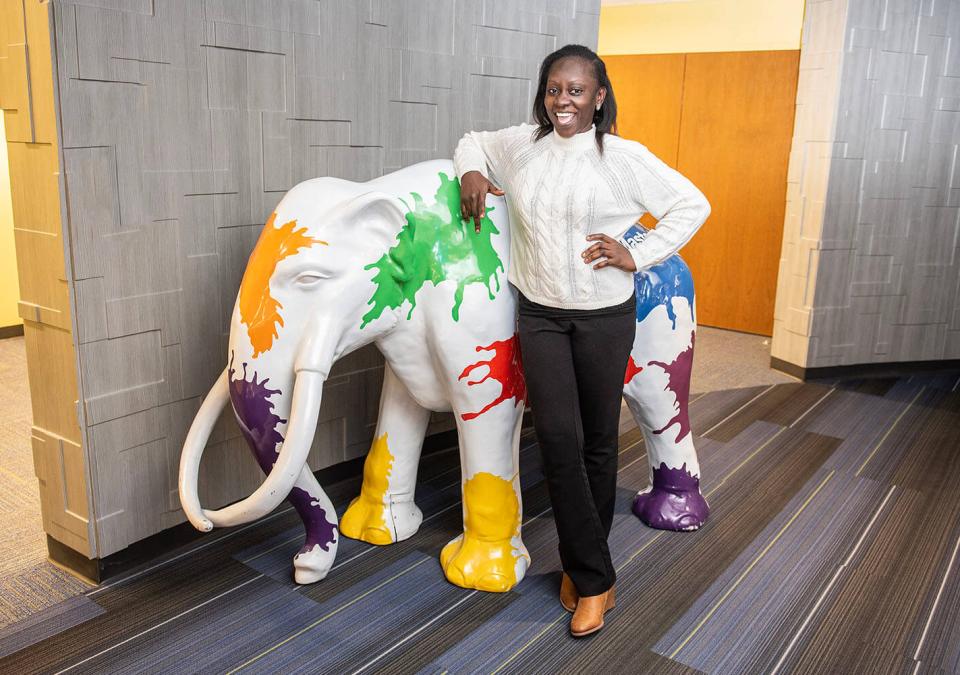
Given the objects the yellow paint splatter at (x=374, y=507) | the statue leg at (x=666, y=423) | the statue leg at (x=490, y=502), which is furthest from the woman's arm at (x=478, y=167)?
the yellow paint splatter at (x=374, y=507)

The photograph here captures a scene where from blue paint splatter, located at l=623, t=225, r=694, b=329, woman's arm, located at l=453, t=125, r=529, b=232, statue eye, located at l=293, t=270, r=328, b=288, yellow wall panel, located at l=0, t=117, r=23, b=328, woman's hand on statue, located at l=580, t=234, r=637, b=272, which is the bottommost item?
yellow wall panel, located at l=0, t=117, r=23, b=328

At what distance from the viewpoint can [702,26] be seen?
5.60 meters

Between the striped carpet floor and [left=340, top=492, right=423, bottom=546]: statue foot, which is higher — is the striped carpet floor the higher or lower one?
the lower one

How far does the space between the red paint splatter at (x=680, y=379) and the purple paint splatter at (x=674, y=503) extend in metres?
0.12

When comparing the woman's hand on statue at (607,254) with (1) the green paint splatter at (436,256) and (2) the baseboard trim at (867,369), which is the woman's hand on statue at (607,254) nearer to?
(1) the green paint splatter at (436,256)

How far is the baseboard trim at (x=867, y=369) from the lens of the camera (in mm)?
4133

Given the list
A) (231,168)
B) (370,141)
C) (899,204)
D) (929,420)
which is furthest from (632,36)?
(231,168)

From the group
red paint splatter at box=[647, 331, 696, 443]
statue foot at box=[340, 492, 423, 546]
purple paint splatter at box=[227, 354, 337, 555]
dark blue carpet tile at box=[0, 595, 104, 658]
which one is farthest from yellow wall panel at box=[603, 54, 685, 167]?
dark blue carpet tile at box=[0, 595, 104, 658]

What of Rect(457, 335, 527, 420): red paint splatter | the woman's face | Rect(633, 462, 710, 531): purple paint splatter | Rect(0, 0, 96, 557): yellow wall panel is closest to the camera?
the woman's face

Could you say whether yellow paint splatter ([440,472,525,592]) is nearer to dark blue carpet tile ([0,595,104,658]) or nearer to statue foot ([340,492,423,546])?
statue foot ([340,492,423,546])

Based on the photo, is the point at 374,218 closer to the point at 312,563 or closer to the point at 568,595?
the point at 312,563

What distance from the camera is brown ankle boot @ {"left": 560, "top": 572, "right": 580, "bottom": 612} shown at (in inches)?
80.7

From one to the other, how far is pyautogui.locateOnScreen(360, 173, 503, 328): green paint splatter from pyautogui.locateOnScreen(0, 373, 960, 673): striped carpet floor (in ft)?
2.34

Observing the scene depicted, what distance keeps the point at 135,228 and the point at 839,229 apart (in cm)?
318
